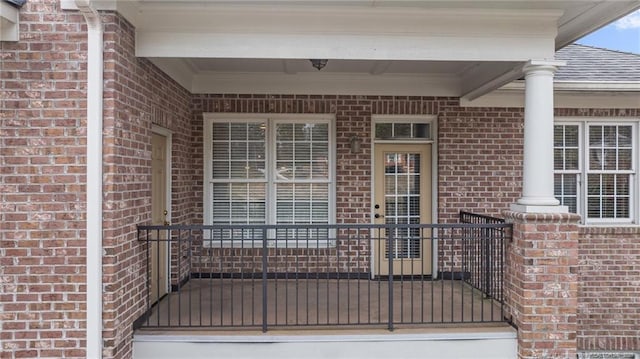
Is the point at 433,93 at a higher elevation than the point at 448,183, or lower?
higher

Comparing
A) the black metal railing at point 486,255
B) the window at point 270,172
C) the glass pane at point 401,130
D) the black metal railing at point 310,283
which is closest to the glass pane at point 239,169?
the window at point 270,172

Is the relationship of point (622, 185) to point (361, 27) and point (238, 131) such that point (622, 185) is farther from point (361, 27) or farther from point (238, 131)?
point (238, 131)

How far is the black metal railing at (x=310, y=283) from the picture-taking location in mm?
4625

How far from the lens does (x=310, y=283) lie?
6.50 meters

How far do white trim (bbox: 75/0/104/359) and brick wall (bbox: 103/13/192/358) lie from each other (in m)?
0.05

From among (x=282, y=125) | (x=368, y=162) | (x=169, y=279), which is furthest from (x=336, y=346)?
(x=282, y=125)

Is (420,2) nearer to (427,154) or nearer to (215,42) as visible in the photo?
(215,42)

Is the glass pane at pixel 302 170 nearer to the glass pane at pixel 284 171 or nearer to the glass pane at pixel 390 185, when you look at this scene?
the glass pane at pixel 284 171

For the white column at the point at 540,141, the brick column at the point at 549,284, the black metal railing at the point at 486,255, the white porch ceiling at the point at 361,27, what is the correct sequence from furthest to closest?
the black metal railing at the point at 486,255, the white column at the point at 540,141, the brick column at the point at 549,284, the white porch ceiling at the point at 361,27

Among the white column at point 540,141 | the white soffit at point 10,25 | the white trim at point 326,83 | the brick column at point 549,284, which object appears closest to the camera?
the white soffit at point 10,25

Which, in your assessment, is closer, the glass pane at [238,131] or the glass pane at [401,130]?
the glass pane at [238,131]

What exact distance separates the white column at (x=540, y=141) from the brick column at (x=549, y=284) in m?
0.17

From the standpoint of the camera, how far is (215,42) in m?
4.42

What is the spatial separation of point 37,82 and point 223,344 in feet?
9.26
